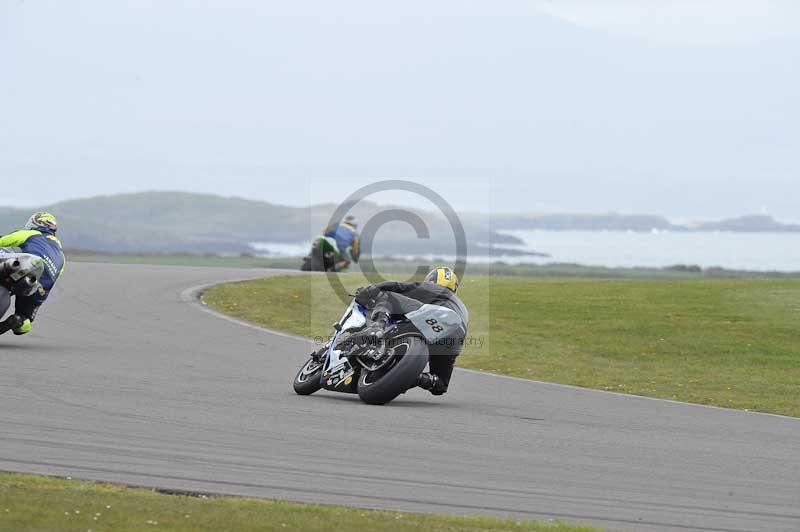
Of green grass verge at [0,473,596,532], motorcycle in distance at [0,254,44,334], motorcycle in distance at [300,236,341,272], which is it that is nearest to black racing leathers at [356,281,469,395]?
green grass verge at [0,473,596,532]

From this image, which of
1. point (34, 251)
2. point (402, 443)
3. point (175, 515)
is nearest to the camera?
point (175, 515)

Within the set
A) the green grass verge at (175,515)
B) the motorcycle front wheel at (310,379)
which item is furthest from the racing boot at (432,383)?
the green grass verge at (175,515)

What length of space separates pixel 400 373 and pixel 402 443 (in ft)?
6.99

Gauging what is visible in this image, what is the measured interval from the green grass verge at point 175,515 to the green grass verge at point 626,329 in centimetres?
842

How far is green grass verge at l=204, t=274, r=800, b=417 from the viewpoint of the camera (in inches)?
710

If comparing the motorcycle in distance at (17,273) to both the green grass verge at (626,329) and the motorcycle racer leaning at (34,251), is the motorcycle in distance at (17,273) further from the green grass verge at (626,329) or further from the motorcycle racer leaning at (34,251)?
the green grass verge at (626,329)

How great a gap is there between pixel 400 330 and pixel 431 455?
281 cm

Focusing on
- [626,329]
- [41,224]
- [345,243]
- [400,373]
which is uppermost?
[41,224]

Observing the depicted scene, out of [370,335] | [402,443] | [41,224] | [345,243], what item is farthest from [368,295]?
[345,243]

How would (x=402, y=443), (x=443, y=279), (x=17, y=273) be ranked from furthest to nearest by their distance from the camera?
(x=17, y=273)
(x=443, y=279)
(x=402, y=443)

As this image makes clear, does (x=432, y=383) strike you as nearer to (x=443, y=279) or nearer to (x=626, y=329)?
(x=443, y=279)

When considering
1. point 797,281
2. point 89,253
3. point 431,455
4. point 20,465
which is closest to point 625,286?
point 797,281

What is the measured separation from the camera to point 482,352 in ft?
67.6

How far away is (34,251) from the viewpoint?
1666 centimetres
